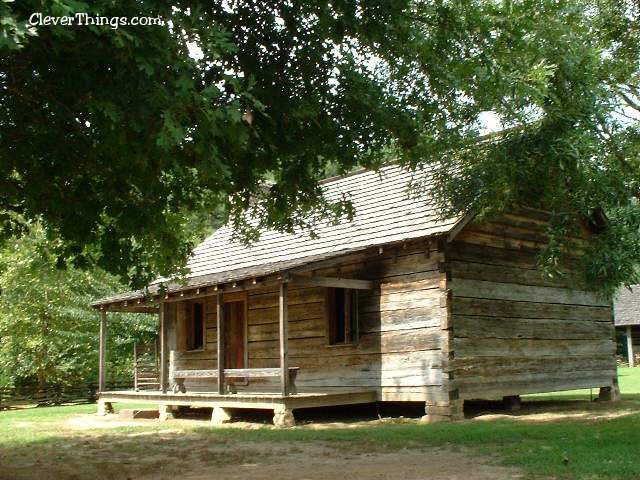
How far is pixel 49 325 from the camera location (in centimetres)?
2956

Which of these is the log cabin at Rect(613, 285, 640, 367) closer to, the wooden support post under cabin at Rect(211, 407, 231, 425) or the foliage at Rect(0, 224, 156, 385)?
the foliage at Rect(0, 224, 156, 385)

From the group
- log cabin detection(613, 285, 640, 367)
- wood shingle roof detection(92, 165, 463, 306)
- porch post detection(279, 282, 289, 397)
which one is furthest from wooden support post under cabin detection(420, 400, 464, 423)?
log cabin detection(613, 285, 640, 367)

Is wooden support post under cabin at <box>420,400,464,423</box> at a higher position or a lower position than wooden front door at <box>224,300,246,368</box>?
lower

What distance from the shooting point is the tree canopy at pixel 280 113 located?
7426mm

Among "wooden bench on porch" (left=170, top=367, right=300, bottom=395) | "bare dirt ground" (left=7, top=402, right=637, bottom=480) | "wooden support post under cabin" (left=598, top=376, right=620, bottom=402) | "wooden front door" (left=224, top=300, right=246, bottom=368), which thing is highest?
"wooden front door" (left=224, top=300, right=246, bottom=368)

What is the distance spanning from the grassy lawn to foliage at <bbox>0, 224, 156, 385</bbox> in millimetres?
11132

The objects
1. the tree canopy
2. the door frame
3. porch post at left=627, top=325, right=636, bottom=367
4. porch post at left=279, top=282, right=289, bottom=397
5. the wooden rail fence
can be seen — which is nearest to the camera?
the tree canopy

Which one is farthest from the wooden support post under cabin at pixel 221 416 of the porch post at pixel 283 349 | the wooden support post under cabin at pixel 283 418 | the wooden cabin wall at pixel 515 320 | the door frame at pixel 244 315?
the wooden cabin wall at pixel 515 320

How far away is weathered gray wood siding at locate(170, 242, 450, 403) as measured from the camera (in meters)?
16.1

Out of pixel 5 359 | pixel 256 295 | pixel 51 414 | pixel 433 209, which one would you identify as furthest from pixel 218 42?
pixel 5 359

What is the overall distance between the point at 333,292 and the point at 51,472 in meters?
8.78

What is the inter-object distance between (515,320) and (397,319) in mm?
2916

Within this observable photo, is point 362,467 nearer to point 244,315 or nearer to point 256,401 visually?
point 256,401

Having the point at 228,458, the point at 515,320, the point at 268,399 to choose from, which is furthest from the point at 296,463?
the point at 515,320
